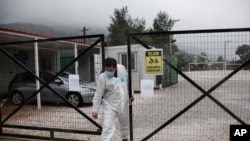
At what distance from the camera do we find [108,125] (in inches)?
191

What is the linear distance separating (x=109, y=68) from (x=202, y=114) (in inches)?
224

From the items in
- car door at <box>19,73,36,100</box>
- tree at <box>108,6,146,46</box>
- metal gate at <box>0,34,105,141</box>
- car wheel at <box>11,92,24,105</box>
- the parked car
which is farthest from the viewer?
tree at <box>108,6,146,46</box>

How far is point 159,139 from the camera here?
6.25 m

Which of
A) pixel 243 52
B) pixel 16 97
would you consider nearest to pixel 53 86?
pixel 16 97

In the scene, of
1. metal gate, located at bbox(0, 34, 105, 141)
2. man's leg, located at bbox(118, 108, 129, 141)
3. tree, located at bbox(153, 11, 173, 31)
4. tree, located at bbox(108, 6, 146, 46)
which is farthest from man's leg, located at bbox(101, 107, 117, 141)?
tree, located at bbox(153, 11, 173, 31)

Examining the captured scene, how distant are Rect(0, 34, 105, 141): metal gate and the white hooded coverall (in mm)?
837

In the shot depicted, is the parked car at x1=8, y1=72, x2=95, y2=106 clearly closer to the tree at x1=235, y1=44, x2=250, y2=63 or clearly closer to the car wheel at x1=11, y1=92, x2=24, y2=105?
the car wheel at x1=11, y1=92, x2=24, y2=105

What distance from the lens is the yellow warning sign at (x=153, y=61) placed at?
17.1 ft

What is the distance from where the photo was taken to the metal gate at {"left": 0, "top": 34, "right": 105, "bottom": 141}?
6074mm

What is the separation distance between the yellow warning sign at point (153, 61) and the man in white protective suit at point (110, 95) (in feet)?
1.64

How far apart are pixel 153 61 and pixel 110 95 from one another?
1.04 m

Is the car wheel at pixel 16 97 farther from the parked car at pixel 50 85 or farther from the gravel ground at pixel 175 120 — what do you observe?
the gravel ground at pixel 175 120

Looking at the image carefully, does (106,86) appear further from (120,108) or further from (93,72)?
(93,72)

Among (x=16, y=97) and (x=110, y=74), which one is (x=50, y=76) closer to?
(x=16, y=97)
